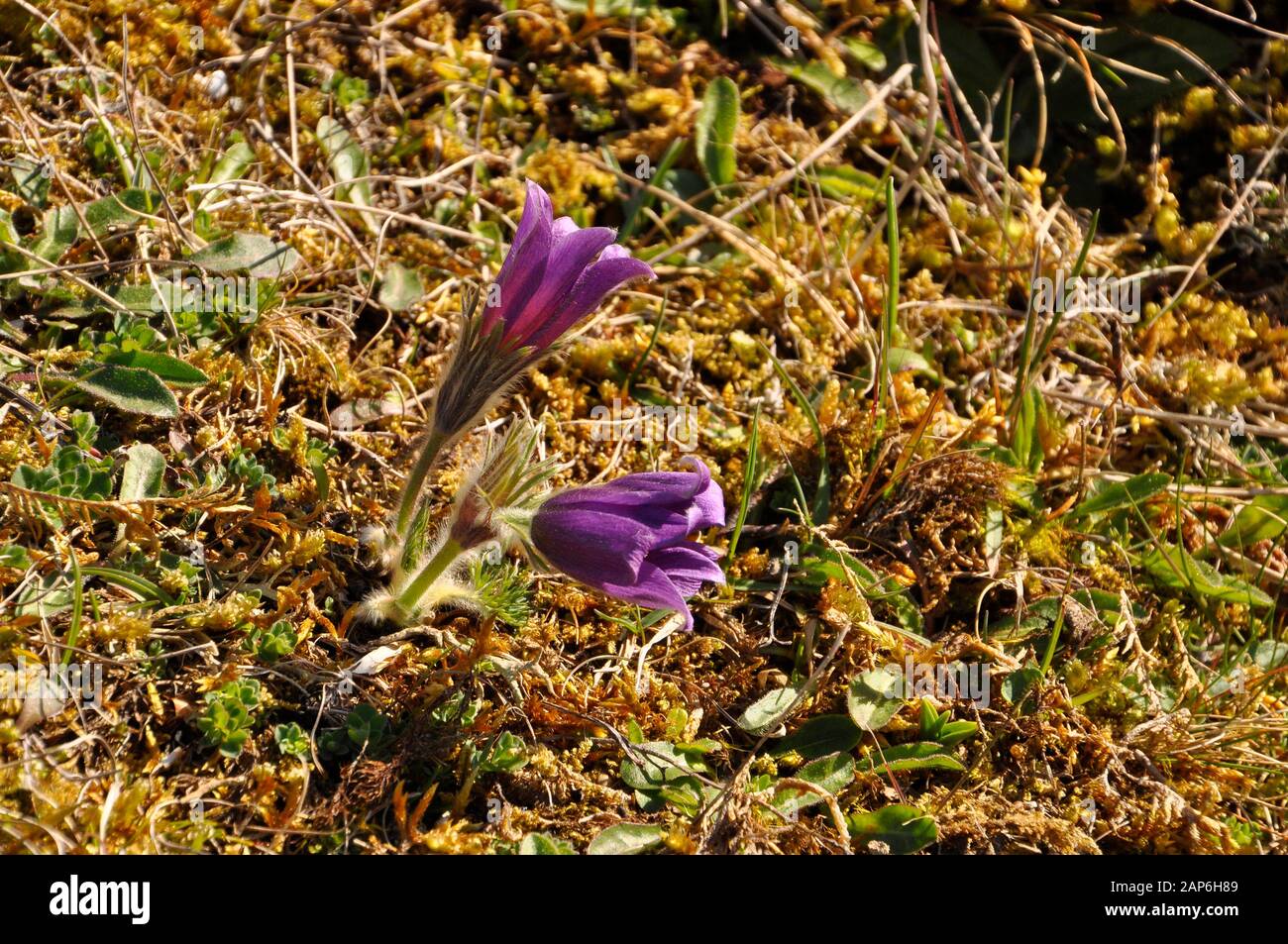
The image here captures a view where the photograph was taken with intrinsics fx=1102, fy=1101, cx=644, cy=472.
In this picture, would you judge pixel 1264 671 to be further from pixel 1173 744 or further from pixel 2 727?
pixel 2 727

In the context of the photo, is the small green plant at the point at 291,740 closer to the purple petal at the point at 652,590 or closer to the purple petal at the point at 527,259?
the purple petal at the point at 652,590

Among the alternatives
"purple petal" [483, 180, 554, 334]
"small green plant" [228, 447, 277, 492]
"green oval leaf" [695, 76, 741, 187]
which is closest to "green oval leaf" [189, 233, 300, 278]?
"small green plant" [228, 447, 277, 492]

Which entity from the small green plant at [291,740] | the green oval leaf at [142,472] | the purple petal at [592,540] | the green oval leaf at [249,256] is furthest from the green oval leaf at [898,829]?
the green oval leaf at [249,256]

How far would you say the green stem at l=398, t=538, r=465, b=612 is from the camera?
82.0 inches

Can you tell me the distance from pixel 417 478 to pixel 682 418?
2.69 feet

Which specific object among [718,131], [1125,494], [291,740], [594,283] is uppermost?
[594,283]

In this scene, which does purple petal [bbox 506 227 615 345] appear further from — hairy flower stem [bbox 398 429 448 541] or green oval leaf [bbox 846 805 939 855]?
green oval leaf [bbox 846 805 939 855]

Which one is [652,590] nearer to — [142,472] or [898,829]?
[898,829]

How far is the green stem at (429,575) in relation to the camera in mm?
2082

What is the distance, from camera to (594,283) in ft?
6.46

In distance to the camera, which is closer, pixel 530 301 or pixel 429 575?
pixel 530 301

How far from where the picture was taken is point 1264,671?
2.61 metres

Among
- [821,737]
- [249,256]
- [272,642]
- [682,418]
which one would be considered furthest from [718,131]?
[272,642]

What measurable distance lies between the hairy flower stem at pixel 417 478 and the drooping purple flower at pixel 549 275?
239 mm
